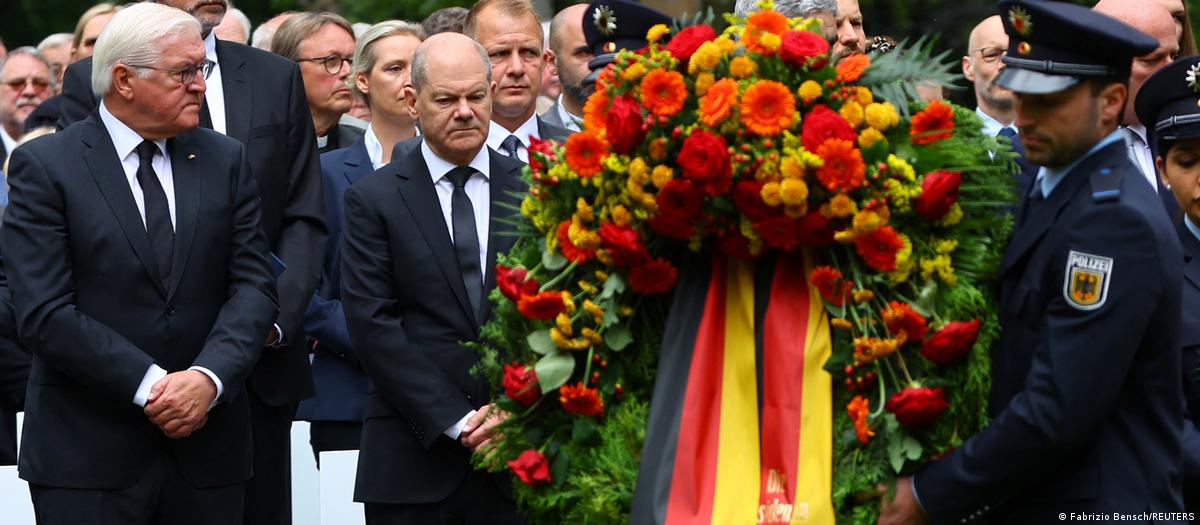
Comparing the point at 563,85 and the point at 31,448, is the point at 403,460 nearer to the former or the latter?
the point at 31,448

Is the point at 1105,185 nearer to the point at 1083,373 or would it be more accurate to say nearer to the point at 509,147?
the point at 1083,373

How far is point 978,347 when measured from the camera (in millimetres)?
4336

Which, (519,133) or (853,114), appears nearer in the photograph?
(853,114)

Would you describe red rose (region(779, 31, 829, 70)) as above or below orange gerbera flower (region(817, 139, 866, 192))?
above

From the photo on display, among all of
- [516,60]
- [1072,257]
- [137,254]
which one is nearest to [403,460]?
[137,254]

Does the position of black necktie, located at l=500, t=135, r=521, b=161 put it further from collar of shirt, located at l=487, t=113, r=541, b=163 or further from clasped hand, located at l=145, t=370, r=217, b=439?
clasped hand, located at l=145, t=370, r=217, b=439

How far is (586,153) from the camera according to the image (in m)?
4.61

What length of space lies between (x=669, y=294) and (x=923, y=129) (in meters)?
0.80

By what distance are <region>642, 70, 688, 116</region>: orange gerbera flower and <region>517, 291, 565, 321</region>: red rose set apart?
59 cm

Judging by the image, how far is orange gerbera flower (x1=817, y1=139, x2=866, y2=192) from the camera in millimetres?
4273

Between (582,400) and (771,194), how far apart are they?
2.61 ft

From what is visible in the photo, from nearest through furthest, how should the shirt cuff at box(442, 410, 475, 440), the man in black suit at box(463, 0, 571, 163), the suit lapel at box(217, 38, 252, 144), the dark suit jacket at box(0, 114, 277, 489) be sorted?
the dark suit jacket at box(0, 114, 277, 489) < the shirt cuff at box(442, 410, 475, 440) < the suit lapel at box(217, 38, 252, 144) < the man in black suit at box(463, 0, 571, 163)

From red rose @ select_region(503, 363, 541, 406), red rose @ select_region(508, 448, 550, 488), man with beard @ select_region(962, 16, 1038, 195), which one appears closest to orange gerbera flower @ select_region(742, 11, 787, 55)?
red rose @ select_region(503, 363, 541, 406)

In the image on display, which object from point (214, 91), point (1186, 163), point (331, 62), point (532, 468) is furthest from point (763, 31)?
point (331, 62)
